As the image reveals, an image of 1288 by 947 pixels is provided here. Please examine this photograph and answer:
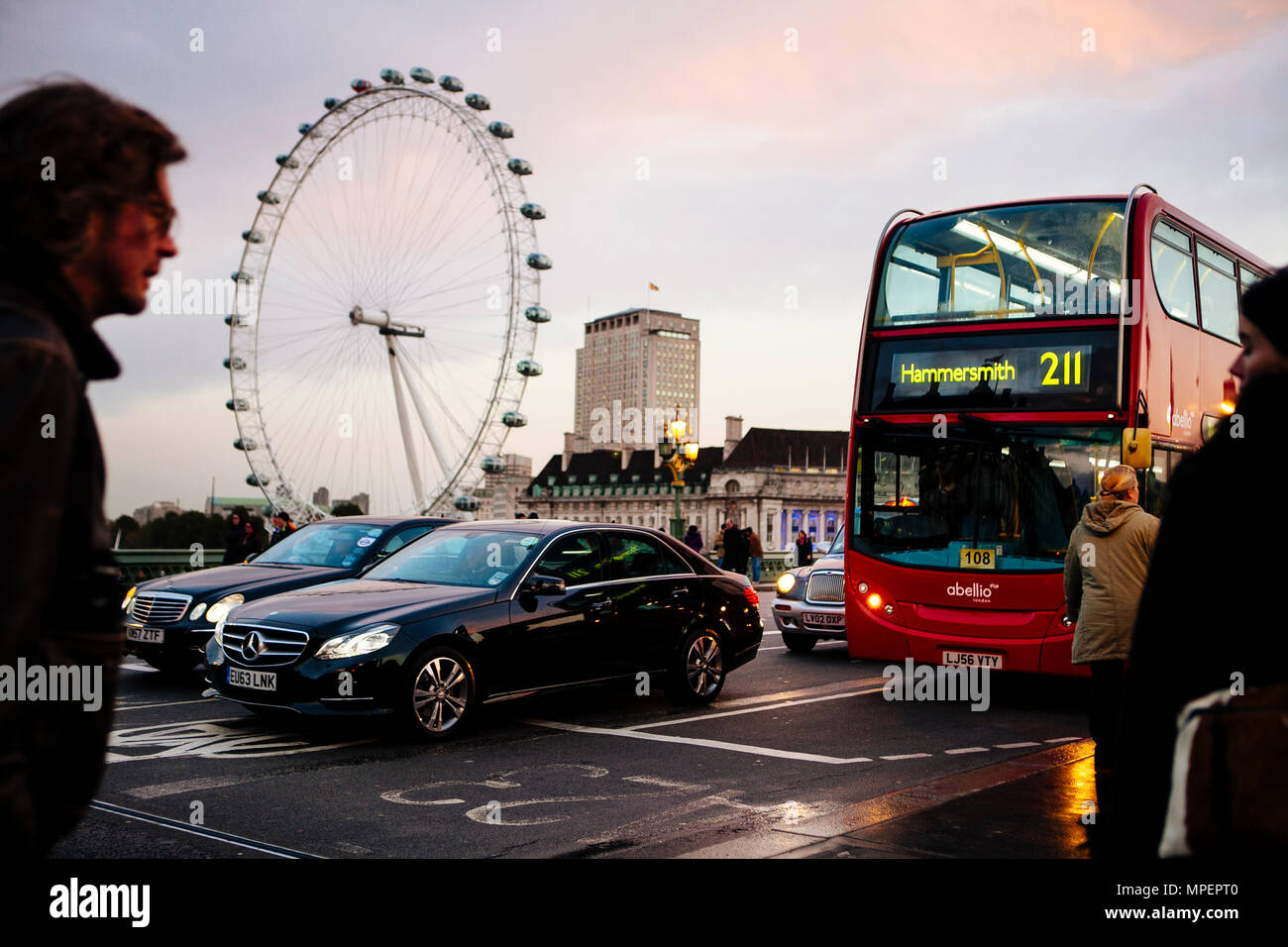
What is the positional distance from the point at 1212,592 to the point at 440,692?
7326 mm

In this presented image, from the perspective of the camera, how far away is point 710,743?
8758 millimetres

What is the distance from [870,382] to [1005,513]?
69.2 inches

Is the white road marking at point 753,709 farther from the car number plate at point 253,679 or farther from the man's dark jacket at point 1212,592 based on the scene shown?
the man's dark jacket at point 1212,592

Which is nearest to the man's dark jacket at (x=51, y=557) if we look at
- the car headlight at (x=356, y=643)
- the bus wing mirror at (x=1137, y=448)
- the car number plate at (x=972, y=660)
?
the car headlight at (x=356, y=643)

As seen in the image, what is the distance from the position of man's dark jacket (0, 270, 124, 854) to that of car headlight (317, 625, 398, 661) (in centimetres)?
650

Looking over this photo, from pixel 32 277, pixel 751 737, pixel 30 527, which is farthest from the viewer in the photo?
pixel 751 737

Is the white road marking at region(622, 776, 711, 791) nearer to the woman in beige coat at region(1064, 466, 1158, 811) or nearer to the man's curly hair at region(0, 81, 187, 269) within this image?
the woman in beige coat at region(1064, 466, 1158, 811)

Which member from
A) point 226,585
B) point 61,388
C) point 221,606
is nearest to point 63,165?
point 61,388

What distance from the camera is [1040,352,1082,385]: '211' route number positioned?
1048cm

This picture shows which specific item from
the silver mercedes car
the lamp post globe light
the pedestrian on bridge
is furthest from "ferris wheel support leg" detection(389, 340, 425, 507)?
the pedestrian on bridge

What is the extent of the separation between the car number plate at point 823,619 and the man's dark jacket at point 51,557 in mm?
13587
